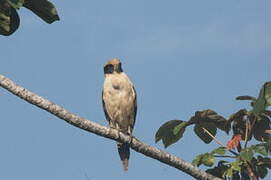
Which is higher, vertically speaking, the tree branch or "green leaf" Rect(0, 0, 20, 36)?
"green leaf" Rect(0, 0, 20, 36)

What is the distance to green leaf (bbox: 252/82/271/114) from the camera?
4.76 meters

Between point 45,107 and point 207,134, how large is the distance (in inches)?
56.6

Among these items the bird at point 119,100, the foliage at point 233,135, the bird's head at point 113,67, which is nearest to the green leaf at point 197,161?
the foliage at point 233,135

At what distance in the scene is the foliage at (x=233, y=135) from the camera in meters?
5.22

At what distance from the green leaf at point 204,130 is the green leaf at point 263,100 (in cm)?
81

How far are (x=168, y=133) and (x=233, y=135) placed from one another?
1.85ft

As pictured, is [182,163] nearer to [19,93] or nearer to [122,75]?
[19,93]

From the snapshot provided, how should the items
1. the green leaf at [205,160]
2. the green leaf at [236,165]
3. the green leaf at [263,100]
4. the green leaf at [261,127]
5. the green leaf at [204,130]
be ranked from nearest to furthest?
1. the green leaf at [263,100]
2. the green leaf at [236,165]
3. the green leaf at [205,160]
4. the green leaf at [261,127]
5. the green leaf at [204,130]

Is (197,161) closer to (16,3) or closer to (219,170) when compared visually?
(219,170)

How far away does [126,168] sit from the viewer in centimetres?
899

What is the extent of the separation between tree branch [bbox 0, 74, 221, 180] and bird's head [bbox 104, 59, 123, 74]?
92.4 inches

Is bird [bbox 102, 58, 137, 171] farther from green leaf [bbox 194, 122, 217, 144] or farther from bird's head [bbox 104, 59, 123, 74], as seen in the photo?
green leaf [bbox 194, 122, 217, 144]

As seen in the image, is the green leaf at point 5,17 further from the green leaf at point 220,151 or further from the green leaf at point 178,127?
the green leaf at point 220,151

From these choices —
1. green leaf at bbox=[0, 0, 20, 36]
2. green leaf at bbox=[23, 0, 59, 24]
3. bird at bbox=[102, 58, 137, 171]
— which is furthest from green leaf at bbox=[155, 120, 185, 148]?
bird at bbox=[102, 58, 137, 171]
